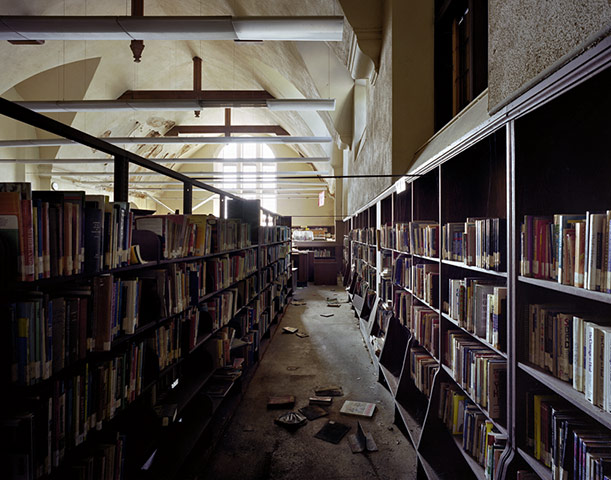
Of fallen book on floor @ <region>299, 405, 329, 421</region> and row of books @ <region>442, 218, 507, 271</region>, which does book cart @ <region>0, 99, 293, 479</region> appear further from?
row of books @ <region>442, 218, 507, 271</region>

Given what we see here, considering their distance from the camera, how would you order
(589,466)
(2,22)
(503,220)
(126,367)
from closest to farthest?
(589,466) < (503,220) < (126,367) < (2,22)

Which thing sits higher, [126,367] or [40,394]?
[40,394]

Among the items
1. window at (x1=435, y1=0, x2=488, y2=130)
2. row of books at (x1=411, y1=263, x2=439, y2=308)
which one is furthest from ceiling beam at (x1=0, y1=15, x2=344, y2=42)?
row of books at (x1=411, y1=263, x2=439, y2=308)

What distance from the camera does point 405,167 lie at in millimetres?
3938

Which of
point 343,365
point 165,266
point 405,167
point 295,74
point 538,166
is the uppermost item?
point 295,74

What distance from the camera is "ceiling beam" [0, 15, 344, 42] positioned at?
3908mm

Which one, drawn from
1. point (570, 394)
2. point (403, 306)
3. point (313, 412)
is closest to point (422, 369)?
point (403, 306)

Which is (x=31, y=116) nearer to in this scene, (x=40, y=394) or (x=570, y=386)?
(x=40, y=394)

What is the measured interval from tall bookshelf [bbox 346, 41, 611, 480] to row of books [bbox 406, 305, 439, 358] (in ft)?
0.06

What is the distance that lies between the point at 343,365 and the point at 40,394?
3754mm

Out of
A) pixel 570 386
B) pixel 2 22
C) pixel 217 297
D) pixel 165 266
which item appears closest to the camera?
pixel 570 386

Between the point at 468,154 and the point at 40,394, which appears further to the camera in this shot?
the point at 468,154

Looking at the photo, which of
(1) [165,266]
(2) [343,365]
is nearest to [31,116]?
(1) [165,266]

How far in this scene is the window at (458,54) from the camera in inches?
117
